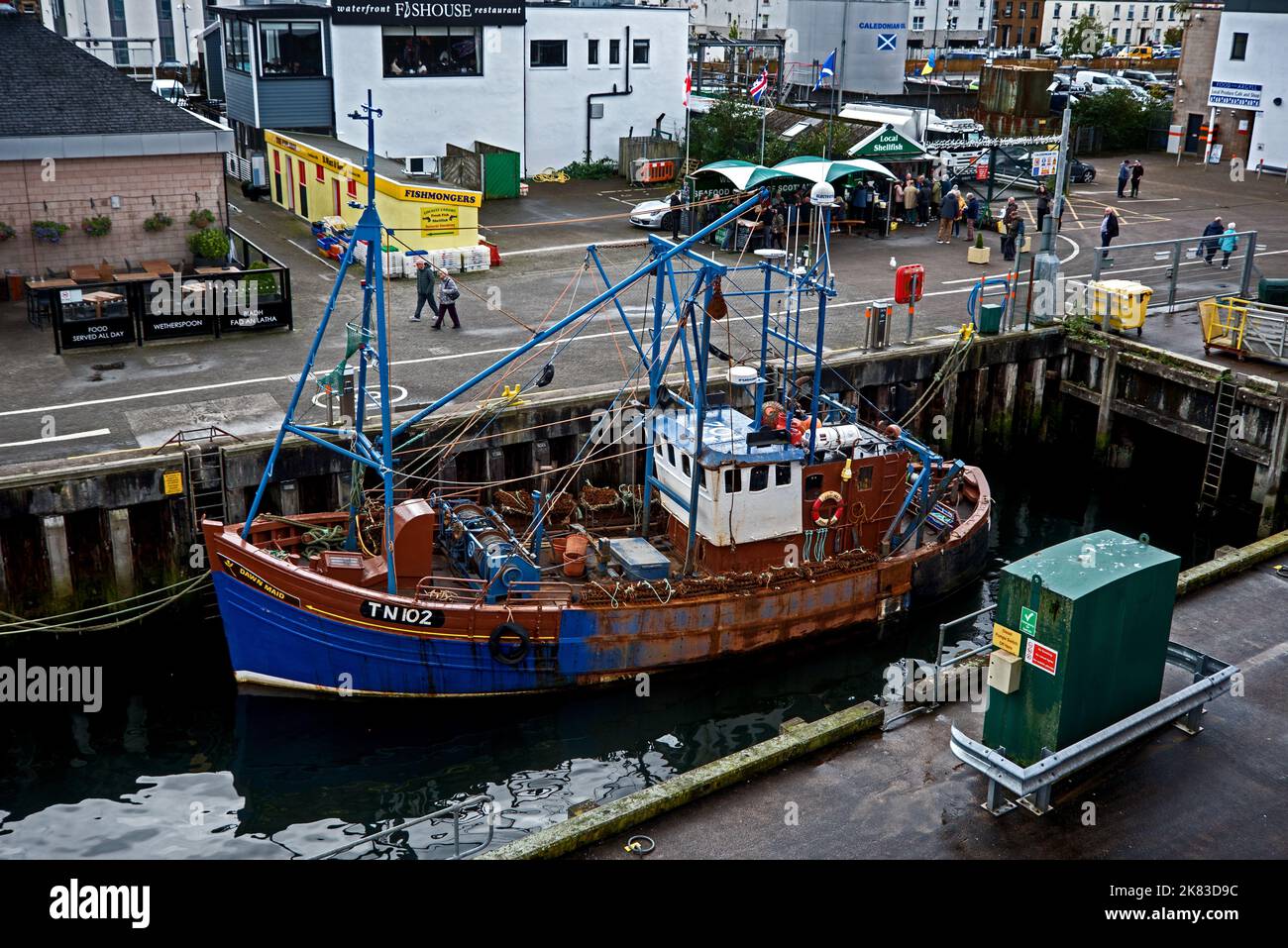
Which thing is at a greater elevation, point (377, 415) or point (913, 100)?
point (913, 100)

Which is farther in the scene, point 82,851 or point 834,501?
point 834,501

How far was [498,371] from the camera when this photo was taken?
2392cm

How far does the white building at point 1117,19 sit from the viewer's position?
11144 cm

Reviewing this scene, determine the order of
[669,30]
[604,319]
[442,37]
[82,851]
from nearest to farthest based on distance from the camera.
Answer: [82,851] < [604,319] < [442,37] < [669,30]

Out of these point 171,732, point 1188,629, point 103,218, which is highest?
point 103,218

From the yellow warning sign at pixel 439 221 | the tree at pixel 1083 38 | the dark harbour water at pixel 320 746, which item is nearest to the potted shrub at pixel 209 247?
the yellow warning sign at pixel 439 221

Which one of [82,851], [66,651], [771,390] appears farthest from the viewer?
[771,390]

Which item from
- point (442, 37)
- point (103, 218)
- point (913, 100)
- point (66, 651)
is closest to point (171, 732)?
point (66, 651)

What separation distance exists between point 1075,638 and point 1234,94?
43318mm

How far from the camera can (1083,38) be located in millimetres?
91250

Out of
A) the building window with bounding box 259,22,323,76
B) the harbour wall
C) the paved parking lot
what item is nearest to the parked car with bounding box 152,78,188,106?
the building window with bounding box 259,22,323,76

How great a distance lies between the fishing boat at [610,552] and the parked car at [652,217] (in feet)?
52.0

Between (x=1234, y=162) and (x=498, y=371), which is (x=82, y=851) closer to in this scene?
(x=498, y=371)

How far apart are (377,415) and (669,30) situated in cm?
2798
